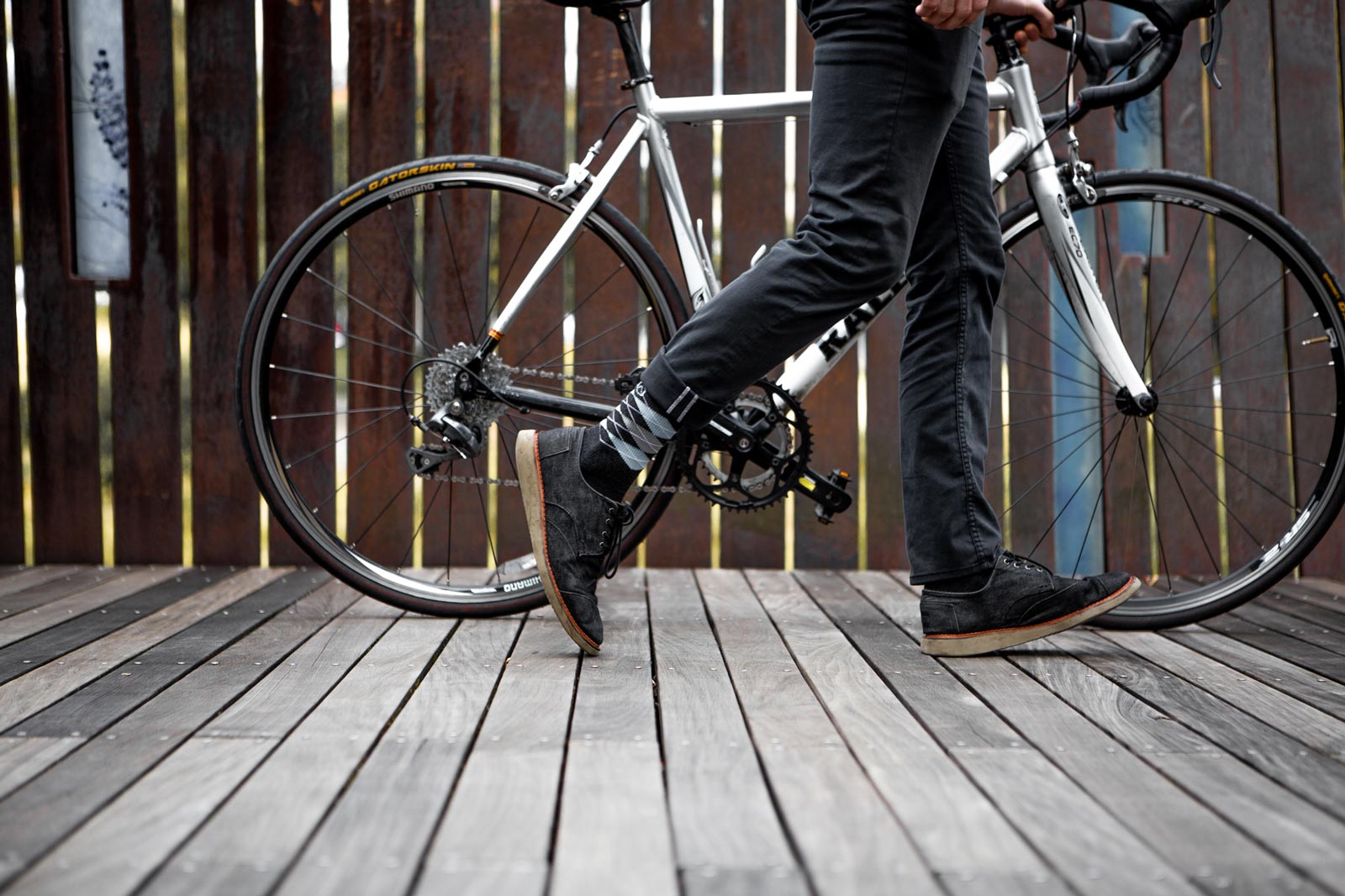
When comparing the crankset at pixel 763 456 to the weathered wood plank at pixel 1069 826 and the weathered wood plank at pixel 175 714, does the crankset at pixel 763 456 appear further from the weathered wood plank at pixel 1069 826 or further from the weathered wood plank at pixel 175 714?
the weathered wood plank at pixel 1069 826

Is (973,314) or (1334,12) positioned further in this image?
(1334,12)

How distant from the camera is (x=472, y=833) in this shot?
936mm

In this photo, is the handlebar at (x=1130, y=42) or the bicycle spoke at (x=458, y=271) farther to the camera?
the bicycle spoke at (x=458, y=271)

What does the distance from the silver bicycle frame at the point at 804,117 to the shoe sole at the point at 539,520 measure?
301 mm

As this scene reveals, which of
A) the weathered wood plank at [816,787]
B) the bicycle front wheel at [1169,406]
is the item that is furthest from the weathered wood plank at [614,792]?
the bicycle front wheel at [1169,406]

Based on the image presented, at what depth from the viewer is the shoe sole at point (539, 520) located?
61.4 inches

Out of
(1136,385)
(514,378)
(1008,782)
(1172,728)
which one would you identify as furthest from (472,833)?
(1136,385)

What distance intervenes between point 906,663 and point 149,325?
1772 millimetres

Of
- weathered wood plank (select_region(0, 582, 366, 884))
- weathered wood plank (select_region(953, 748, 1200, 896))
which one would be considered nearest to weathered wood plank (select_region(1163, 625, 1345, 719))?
weathered wood plank (select_region(953, 748, 1200, 896))

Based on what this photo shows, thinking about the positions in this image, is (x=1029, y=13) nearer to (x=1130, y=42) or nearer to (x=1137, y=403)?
(x=1130, y=42)

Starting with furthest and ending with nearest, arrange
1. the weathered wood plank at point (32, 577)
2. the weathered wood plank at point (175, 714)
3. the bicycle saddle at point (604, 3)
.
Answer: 1. the weathered wood plank at point (32, 577)
2. the bicycle saddle at point (604, 3)
3. the weathered wood plank at point (175, 714)

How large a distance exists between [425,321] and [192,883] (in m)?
1.72

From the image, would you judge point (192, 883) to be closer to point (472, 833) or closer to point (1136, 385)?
point (472, 833)

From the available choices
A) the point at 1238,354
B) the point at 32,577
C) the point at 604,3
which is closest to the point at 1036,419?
the point at 1238,354
